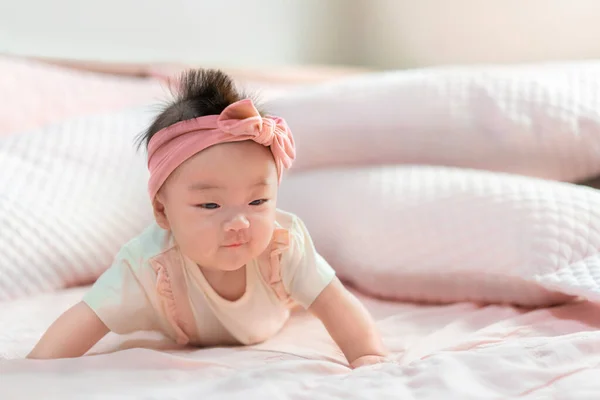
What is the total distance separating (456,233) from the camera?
1168 mm

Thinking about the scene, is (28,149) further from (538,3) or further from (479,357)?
(538,3)

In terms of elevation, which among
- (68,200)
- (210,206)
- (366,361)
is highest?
(210,206)

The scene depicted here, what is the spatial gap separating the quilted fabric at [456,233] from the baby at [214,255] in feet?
0.75

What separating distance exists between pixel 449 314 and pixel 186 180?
0.52 metres

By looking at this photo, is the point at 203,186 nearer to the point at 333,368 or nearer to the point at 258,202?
the point at 258,202

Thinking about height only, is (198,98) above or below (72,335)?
above

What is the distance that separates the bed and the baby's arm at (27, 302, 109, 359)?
48 millimetres

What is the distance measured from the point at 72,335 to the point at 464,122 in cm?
81

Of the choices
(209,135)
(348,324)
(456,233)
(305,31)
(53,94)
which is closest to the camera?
(209,135)

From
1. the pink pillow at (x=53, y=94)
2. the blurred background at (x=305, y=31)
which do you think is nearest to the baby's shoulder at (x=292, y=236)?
the pink pillow at (x=53, y=94)

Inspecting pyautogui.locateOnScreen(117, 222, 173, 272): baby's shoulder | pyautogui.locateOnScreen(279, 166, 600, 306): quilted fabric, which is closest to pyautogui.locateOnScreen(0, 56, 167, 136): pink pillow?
pyautogui.locateOnScreen(279, 166, 600, 306): quilted fabric

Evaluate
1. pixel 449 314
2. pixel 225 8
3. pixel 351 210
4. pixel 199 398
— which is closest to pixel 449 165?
pixel 351 210

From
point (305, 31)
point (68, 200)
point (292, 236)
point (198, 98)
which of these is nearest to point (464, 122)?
point (292, 236)

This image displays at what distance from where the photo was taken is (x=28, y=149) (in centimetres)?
147
